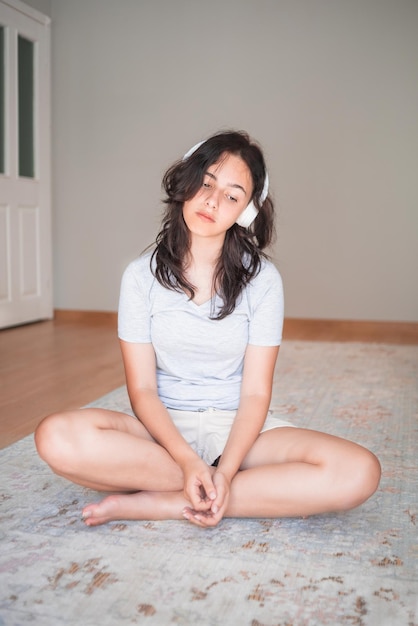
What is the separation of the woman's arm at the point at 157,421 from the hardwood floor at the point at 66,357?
0.73 meters

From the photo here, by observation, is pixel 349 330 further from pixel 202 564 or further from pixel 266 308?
pixel 202 564

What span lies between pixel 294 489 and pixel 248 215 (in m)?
0.62

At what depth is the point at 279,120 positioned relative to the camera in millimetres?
4977

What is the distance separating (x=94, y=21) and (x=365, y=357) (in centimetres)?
308

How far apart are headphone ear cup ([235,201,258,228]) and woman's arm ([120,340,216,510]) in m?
0.35

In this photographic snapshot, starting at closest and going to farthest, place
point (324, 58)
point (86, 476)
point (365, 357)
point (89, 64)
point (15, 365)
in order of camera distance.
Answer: point (86, 476) < point (15, 365) < point (365, 357) < point (324, 58) < point (89, 64)

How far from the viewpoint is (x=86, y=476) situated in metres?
1.53

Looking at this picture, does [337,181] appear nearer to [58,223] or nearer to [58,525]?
[58,223]

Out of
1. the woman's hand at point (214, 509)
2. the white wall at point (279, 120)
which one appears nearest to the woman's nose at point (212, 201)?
the woman's hand at point (214, 509)

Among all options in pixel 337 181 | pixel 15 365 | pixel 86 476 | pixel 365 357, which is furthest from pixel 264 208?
pixel 337 181

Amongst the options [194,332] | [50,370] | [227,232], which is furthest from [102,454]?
[50,370]

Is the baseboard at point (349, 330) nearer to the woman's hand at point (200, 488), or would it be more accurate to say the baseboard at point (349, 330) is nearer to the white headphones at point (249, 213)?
the white headphones at point (249, 213)

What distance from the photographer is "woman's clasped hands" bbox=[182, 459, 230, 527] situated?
1402 millimetres

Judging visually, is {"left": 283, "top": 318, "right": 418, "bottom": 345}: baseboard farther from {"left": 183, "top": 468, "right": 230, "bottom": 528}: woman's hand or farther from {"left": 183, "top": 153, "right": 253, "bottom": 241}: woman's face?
{"left": 183, "top": 468, "right": 230, "bottom": 528}: woman's hand
